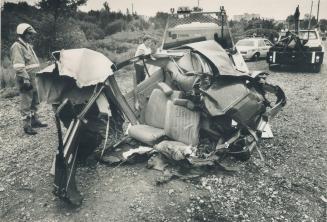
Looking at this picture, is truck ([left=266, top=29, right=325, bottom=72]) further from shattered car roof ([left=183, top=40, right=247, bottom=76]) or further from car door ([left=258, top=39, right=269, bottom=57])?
shattered car roof ([left=183, top=40, right=247, bottom=76])

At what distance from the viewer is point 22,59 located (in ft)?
19.5

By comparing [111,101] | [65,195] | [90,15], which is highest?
[90,15]

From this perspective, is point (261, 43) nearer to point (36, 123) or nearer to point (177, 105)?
point (36, 123)

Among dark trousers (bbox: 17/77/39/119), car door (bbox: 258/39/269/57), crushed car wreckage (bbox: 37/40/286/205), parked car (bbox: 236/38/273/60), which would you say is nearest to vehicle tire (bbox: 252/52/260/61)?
parked car (bbox: 236/38/273/60)

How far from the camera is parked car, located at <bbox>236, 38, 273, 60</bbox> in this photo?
623 inches

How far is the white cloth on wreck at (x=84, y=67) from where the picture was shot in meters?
4.43

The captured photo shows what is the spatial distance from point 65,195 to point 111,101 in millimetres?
1894

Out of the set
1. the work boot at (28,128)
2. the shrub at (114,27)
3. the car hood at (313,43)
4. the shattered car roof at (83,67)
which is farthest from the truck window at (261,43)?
the shrub at (114,27)

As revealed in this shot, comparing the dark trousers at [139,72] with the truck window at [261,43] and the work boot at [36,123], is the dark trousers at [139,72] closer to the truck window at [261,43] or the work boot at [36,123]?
the work boot at [36,123]

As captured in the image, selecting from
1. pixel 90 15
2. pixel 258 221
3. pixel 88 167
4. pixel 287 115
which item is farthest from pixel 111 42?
pixel 258 221

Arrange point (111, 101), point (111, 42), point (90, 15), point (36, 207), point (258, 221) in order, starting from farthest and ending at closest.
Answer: point (90, 15)
point (111, 42)
point (111, 101)
point (36, 207)
point (258, 221)

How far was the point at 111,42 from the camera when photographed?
83.4ft

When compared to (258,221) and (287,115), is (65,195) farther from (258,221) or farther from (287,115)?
(287,115)

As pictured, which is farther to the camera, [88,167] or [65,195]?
[88,167]
